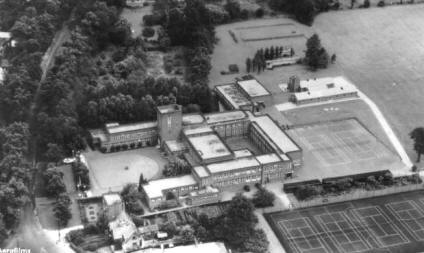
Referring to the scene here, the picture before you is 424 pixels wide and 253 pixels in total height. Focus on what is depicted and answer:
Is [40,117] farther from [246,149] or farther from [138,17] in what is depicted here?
[138,17]

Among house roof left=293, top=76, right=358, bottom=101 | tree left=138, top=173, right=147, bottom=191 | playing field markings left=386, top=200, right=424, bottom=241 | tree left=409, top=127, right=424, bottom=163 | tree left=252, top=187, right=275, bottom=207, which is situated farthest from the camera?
house roof left=293, top=76, right=358, bottom=101

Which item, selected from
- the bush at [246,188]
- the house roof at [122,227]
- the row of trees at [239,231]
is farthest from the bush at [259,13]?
the house roof at [122,227]

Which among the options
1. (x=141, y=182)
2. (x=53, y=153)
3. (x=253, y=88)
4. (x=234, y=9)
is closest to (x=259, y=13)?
(x=234, y=9)

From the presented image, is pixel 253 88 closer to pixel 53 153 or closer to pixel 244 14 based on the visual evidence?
pixel 53 153

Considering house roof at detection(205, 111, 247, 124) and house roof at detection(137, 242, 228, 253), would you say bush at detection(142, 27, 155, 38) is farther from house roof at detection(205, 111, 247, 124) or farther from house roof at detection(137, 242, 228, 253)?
house roof at detection(137, 242, 228, 253)

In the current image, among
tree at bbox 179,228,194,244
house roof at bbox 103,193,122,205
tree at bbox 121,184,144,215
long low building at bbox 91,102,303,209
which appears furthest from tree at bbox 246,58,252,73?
tree at bbox 179,228,194,244

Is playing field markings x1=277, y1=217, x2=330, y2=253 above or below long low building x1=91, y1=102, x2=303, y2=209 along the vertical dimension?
below
